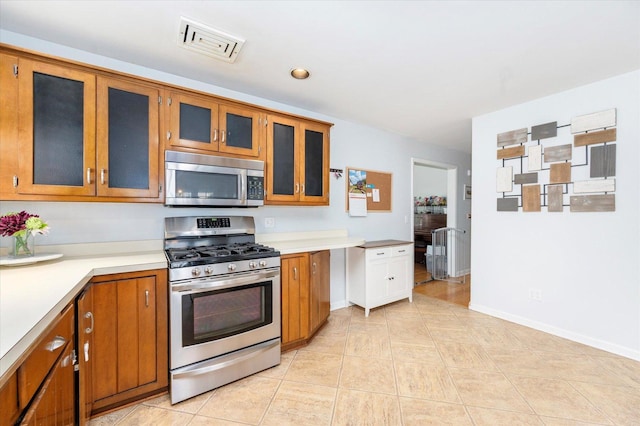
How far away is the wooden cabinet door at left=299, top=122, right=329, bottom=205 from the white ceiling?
1.20 feet

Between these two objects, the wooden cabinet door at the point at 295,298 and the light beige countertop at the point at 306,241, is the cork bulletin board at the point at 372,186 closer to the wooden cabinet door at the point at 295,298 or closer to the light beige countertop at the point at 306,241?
the light beige countertop at the point at 306,241

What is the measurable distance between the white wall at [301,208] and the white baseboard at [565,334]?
4.72ft

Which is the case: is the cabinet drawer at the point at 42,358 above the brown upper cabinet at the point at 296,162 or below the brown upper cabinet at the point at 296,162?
below

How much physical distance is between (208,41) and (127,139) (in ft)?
2.85

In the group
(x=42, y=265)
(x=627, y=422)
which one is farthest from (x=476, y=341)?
(x=42, y=265)

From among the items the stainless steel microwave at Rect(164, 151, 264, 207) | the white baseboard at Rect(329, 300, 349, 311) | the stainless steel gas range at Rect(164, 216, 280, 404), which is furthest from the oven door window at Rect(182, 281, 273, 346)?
the white baseboard at Rect(329, 300, 349, 311)

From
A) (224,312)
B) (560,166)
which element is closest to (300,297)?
(224,312)

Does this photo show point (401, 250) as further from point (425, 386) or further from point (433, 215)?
point (433, 215)

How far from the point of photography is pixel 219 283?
73.5 inches

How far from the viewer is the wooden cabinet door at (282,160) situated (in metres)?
2.49

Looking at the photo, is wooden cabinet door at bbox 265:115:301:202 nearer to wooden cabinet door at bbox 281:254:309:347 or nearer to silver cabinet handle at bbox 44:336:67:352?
wooden cabinet door at bbox 281:254:309:347

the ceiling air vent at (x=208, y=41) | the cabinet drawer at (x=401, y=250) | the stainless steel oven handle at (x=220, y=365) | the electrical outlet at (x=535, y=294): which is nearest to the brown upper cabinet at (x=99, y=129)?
the ceiling air vent at (x=208, y=41)

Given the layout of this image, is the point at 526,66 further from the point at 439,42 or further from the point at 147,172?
the point at 147,172

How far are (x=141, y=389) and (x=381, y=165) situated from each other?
11.2 ft
